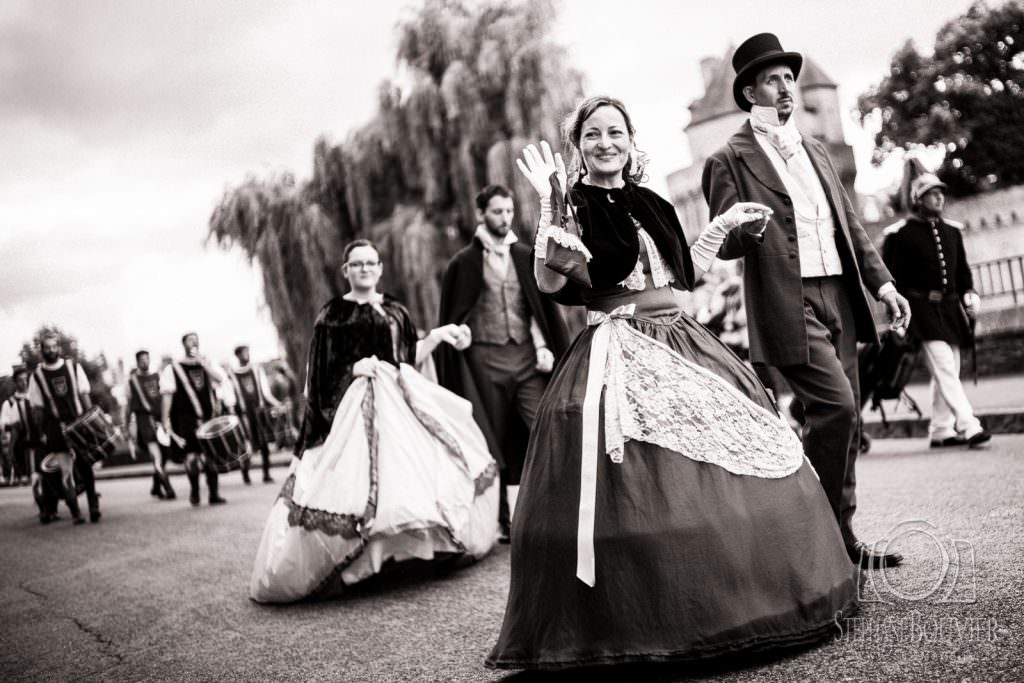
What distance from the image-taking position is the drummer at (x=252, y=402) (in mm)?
16078

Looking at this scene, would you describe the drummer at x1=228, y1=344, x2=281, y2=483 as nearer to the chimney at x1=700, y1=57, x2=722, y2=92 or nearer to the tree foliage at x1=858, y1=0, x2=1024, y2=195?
the tree foliage at x1=858, y1=0, x2=1024, y2=195

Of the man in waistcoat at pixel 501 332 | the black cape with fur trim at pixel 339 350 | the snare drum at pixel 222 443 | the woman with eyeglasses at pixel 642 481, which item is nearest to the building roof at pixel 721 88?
the snare drum at pixel 222 443

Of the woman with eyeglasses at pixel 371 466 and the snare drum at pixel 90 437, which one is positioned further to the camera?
the snare drum at pixel 90 437

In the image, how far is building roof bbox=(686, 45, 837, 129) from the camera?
5369 cm

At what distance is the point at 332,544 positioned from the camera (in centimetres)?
605

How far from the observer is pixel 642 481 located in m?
3.64

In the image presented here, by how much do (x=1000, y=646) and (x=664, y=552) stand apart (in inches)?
40.4

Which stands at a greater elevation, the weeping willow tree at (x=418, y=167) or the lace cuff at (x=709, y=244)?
the weeping willow tree at (x=418, y=167)

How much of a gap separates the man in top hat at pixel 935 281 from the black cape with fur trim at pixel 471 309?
3626 millimetres

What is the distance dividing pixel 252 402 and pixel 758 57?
12817mm

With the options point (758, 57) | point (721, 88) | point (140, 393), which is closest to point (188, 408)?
point (140, 393)

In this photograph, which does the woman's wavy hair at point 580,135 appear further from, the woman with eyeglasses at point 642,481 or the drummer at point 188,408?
the drummer at point 188,408

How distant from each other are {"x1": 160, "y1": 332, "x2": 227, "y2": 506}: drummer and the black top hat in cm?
949

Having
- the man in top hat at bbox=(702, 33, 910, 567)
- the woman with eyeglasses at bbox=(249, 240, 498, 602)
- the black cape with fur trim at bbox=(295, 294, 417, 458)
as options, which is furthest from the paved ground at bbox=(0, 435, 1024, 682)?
the black cape with fur trim at bbox=(295, 294, 417, 458)
